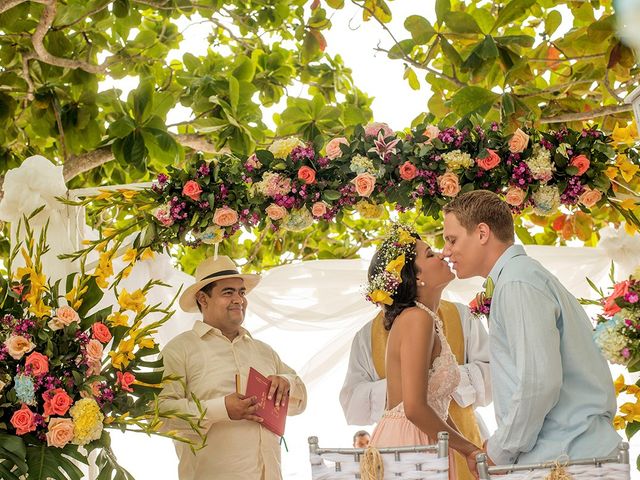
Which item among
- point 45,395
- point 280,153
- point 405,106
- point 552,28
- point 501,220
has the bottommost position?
point 45,395

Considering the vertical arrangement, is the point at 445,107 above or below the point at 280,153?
above

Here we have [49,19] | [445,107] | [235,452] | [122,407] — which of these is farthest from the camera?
[445,107]

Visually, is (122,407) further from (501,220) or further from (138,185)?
(501,220)

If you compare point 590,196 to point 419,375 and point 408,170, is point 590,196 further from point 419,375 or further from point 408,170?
point 419,375

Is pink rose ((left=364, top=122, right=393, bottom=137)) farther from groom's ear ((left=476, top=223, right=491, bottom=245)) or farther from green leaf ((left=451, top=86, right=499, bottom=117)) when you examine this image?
groom's ear ((left=476, top=223, right=491, bottom=245))

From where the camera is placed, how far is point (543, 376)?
8.73 feet

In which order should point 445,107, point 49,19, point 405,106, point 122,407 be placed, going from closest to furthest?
point 122,407 < point 49,19 < point 445,107 < point 405,106

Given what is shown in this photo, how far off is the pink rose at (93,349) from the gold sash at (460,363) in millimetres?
1479

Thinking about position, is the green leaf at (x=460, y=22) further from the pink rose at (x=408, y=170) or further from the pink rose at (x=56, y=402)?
the pink rose at (x=56, y=402)

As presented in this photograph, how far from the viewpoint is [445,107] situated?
5035 millimetres

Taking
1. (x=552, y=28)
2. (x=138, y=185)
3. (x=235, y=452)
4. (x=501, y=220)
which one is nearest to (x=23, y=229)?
(x=138, y=185)

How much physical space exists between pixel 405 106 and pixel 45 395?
4.81 metres

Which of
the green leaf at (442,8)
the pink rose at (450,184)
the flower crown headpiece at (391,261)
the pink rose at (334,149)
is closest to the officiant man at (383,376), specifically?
the flower crown headpiece at (391,261)

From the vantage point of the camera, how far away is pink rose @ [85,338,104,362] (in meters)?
3.39
